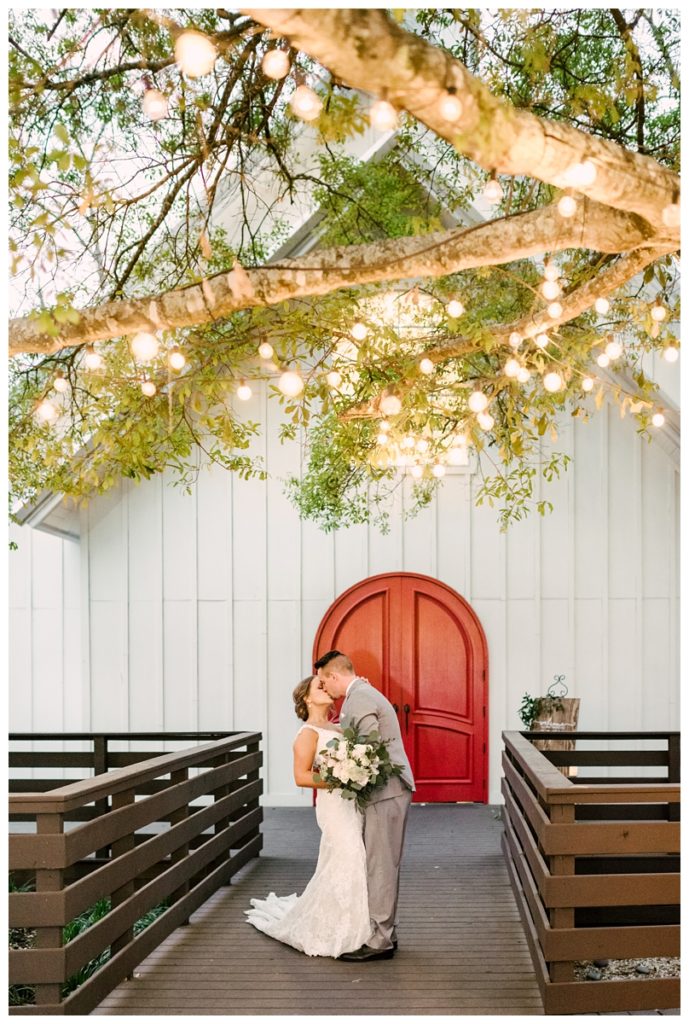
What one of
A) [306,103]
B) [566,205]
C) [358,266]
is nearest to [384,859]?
[358,266]

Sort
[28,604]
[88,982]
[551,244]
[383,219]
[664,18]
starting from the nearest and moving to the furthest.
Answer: [551,244], [88,982], [664,18], [383,219], [28,604]

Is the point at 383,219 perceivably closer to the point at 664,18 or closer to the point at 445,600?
the point at 664,18

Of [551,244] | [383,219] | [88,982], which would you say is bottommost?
[88,982]

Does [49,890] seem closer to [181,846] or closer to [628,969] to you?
[181,846]

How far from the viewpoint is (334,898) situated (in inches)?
226

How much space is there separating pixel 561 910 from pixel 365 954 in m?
1.44

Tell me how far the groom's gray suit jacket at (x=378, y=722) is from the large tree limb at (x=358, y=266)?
2.83 metres

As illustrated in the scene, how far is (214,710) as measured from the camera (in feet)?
35.3

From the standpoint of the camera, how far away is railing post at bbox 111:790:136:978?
500cm

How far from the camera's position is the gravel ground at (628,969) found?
539cm

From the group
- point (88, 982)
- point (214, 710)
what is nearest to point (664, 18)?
point (88, 982)

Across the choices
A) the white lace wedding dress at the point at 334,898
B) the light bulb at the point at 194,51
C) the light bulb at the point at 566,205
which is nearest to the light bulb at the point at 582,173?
the light bulb at the point at 566,205

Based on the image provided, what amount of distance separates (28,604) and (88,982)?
7095 mm

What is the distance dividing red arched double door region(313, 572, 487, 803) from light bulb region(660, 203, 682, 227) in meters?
7.41
